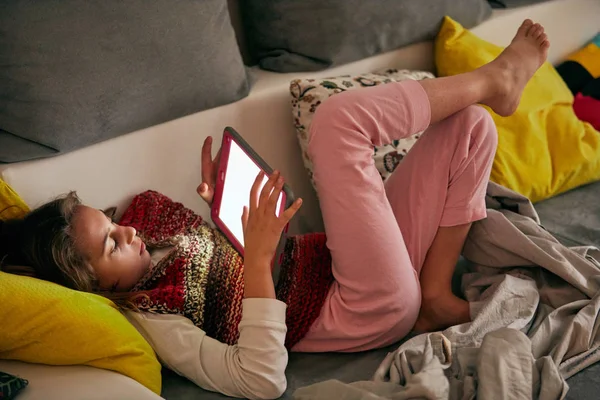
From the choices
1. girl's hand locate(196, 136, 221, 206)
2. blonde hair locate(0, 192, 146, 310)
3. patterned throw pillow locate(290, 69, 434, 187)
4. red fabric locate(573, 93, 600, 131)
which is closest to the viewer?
blonde hair locate(0, 192, 146, 310)

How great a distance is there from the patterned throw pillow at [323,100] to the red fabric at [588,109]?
620mm

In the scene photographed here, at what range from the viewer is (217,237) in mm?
1255

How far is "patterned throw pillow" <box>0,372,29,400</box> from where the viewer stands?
2.74 ft

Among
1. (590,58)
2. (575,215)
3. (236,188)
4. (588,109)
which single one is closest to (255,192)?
(236,188)

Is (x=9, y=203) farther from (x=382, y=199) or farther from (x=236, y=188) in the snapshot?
(x=382, y=199)

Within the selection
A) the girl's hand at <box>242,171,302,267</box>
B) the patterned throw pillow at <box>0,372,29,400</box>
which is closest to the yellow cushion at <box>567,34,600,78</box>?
the girl's hand at <box>242,171,302,267</box>

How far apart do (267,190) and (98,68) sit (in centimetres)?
42

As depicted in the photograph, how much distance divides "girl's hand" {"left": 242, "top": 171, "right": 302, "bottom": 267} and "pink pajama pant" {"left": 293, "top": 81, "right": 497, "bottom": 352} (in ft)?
0.46

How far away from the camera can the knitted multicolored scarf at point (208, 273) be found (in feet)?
3.64

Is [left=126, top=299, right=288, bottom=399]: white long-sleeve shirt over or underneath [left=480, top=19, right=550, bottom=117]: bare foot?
underneath

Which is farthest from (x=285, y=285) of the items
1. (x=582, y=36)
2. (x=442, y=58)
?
(x=582, y=36)

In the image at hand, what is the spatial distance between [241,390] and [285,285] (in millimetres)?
228

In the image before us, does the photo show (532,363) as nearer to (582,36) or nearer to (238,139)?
(238,139)

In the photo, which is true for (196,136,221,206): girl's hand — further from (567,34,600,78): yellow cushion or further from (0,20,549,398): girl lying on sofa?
(567,34,600,78): yellow cushion
